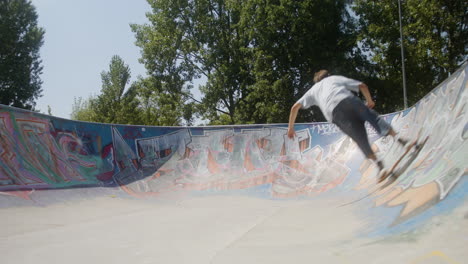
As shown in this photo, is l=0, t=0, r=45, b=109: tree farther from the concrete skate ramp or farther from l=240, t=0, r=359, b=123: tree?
the concrete skate ramp

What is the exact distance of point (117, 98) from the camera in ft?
111

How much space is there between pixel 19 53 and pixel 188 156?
23601 mm

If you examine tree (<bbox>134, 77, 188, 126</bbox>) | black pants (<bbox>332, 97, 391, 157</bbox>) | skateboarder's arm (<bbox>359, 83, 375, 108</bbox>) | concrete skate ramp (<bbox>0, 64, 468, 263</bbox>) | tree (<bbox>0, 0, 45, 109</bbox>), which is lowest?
concrete skate ramp (<bbox>0, 64, 468, 263</bbox>)

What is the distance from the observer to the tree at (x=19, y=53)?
85.8 ft

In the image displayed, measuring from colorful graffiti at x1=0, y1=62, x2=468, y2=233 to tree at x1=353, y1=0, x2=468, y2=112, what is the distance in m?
12.3

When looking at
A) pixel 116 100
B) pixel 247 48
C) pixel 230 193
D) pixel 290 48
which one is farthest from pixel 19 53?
pixel 230 193

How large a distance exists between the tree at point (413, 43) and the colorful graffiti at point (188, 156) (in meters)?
12.3

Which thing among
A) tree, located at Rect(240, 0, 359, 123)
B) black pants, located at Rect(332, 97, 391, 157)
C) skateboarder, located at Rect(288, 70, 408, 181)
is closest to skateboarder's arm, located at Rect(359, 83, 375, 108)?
skateboarder, located at Rect(288, 70, 408, 181)

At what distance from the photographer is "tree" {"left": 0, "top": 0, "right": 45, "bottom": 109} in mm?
26141

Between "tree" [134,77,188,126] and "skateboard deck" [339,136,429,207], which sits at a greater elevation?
"tree" [134,77,188,126]

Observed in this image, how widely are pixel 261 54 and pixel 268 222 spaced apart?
21.4 m

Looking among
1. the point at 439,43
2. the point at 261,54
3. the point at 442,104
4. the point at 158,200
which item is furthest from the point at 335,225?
the point at 261,54

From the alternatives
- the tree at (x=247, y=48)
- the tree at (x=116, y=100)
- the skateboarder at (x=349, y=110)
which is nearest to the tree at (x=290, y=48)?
the tree at (x=247, y=48)

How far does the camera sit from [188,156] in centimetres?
1189
